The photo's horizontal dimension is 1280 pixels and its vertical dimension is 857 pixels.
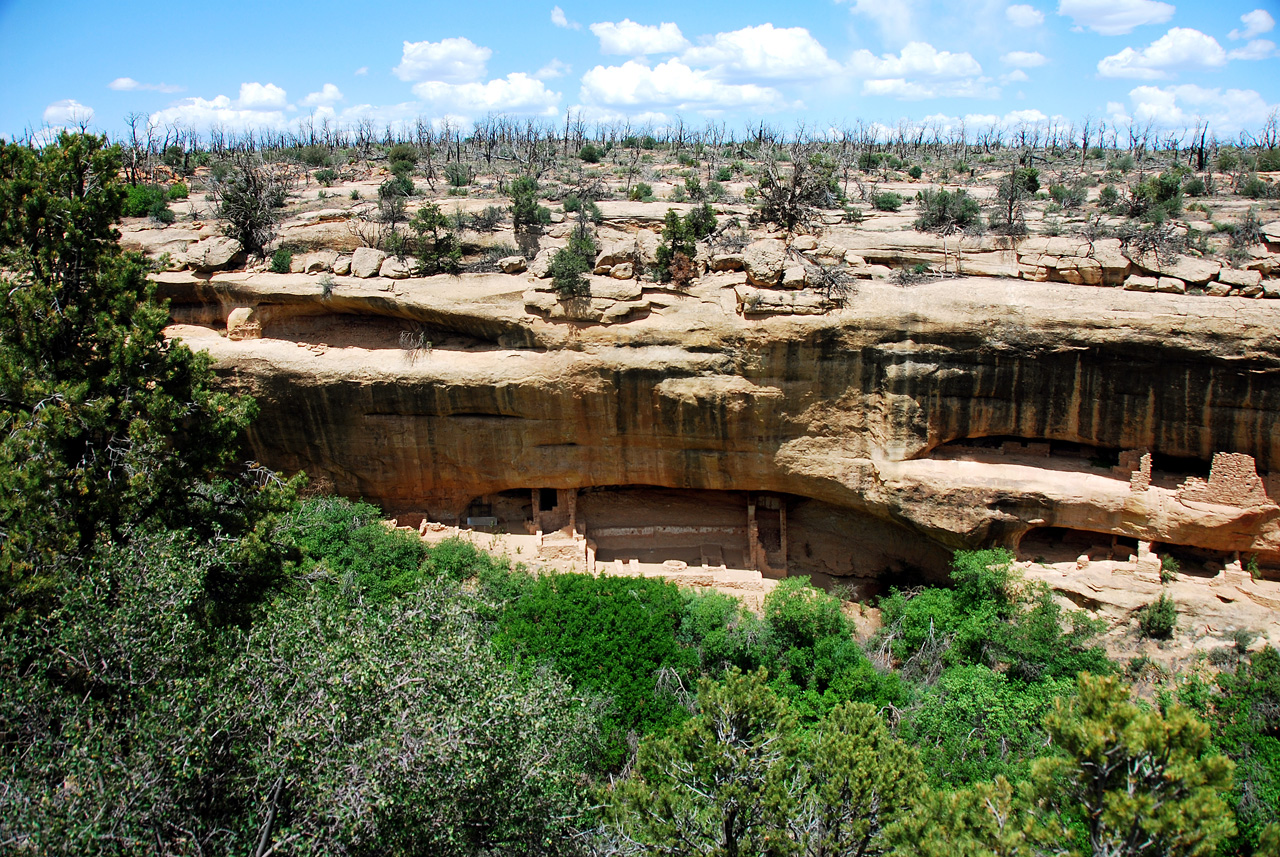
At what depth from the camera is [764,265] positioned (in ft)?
51.2

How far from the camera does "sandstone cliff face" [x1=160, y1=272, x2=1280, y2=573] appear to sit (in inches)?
543

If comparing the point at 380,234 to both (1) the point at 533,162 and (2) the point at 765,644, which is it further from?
(2) the point at 765,644

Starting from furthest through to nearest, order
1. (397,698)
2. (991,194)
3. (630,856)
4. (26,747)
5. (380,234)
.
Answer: (991,194) → (380,234) → (630,856) → (397,698) → (26,747)

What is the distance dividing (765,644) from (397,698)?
27.3ft

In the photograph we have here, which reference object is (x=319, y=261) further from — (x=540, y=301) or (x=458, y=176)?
(x=458, y=176)

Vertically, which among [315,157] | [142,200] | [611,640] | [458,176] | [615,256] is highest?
[315,157]

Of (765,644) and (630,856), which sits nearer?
(630,856)

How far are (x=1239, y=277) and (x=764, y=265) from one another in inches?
348

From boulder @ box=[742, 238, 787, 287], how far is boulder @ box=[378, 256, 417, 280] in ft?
24.6

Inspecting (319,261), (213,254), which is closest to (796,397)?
(319,261)

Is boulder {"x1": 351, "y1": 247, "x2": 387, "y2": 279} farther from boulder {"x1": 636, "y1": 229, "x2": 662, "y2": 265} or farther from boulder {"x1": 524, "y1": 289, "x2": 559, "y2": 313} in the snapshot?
boulder {"x1": 636, "y1": 229, "x2": 662, "y2": 265}

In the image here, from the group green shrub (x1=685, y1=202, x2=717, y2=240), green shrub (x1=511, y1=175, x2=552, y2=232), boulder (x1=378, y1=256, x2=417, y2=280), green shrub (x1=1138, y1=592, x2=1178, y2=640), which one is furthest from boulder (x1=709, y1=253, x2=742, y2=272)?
green shrub (x1=1138, y1=592, x2=1178, y2=640)

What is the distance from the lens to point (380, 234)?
18.6 meters

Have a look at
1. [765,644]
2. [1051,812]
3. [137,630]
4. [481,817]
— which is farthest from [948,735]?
[137,630]
